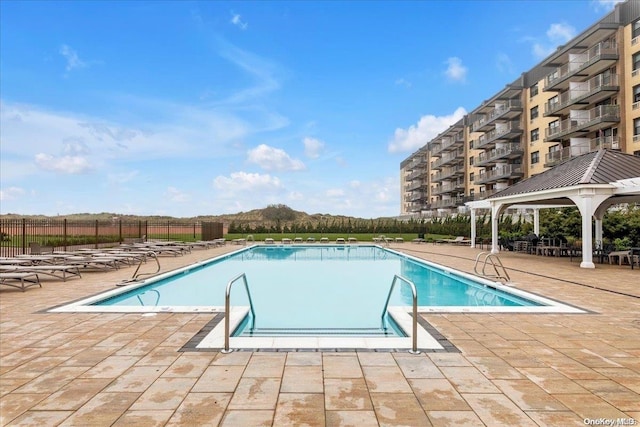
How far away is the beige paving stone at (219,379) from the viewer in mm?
3633

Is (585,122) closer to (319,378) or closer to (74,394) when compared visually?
(319,378)

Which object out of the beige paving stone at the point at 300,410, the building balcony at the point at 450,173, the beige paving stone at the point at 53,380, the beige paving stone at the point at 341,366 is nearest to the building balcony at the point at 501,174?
the building balcony at the point at 450,173

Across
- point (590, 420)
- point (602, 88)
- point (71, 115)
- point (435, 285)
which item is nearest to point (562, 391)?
point (590, 420)

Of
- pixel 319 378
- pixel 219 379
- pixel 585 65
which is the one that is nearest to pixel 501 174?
pixel 585 65

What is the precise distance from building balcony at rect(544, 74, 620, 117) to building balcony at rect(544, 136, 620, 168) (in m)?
2.87

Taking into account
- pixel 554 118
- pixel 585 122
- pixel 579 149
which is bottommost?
pixel 579 149

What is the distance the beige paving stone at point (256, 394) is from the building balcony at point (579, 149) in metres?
29.8

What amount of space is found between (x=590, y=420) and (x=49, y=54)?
22062 mm

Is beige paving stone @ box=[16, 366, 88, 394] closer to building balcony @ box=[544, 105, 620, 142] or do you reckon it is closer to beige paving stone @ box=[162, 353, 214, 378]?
beige paving stone @ box=[162, 353, 214, 378]

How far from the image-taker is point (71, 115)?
2028cm

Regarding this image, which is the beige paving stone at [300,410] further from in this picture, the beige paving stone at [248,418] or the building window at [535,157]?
the building window at [535,157]

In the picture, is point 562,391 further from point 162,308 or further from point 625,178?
point 625,178

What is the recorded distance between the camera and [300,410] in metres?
3.24

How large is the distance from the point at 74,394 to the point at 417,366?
3273 millimetres
